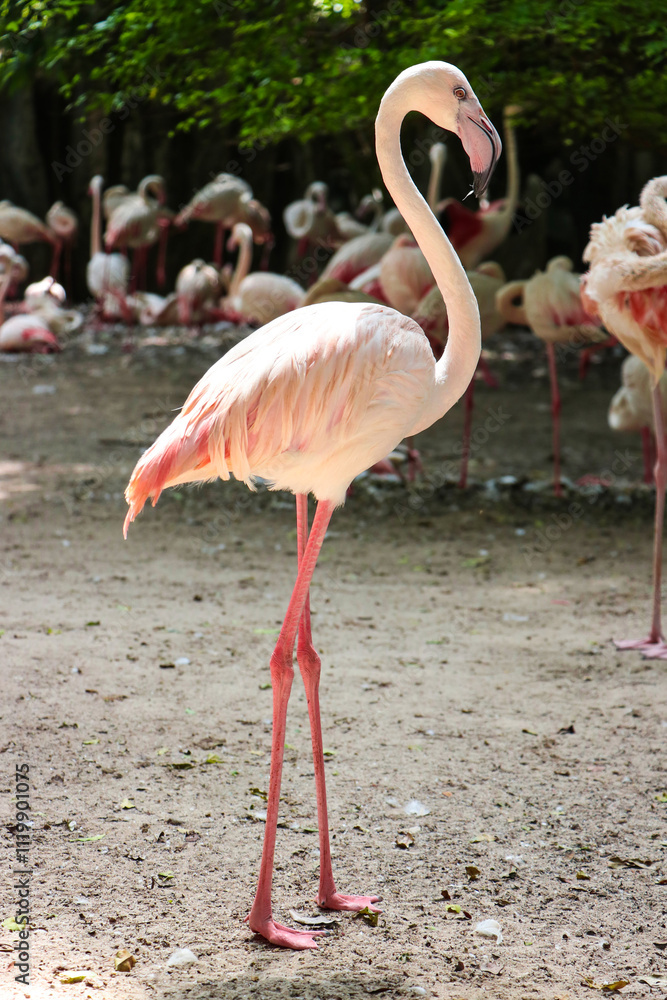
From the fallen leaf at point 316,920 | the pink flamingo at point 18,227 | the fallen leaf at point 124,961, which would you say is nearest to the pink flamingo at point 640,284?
the fallen leaf at point 316,920

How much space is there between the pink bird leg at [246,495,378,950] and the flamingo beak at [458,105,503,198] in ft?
3.06

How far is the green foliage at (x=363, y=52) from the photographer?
6.29 meters

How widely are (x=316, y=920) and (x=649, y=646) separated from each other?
2.50m

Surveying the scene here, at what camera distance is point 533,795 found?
3.23 m

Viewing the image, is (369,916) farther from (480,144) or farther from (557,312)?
(557,312)

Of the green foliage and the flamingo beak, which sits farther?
the green foliage

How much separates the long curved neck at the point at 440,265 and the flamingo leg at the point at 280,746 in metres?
0.48

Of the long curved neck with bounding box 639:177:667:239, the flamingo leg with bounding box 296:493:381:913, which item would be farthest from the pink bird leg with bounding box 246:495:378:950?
the long curved neck with bounding box 639:177:667:239

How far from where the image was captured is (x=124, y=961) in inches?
90.3

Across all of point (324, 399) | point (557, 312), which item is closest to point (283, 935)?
point (324, 399)

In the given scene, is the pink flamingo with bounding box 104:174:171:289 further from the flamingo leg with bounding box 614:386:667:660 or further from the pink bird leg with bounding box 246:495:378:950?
the pink bird leg with bounding box 246:495:378:950

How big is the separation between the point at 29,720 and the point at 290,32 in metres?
5.90

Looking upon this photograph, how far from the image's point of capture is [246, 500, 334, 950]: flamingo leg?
242 centimetres

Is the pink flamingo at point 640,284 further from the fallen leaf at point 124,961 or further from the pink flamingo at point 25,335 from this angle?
the pink flamingo at point 25,335
